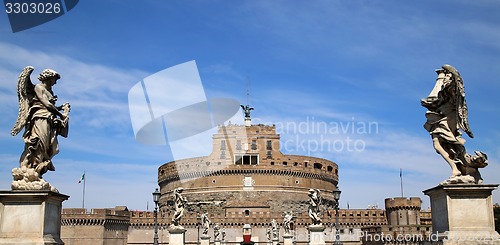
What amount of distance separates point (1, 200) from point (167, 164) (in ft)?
256

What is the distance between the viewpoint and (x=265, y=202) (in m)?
75.8

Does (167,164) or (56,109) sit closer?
(56,109)

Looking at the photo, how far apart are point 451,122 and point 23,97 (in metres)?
6.00

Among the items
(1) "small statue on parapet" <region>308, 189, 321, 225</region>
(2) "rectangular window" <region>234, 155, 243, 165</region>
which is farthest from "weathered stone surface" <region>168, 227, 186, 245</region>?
(2) "rectangular window" <region>234, 155, 243, 165</region>

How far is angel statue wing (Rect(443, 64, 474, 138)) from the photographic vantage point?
7.34 metres

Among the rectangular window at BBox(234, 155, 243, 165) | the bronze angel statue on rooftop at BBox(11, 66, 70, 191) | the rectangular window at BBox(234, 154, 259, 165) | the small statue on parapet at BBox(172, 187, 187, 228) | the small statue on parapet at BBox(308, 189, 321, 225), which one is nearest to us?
the bronze angel statue on rooftop at BBox(11, 66, 70, 191)

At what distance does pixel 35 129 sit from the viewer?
24.1 ft

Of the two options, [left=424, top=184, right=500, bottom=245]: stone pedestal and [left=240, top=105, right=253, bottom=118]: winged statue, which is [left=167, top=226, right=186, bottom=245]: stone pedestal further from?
[left=240, top=105, right=253, bottom=118]: winged statue

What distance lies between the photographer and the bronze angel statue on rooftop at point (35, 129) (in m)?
7.24

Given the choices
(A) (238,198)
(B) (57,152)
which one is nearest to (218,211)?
(A) (238,198)

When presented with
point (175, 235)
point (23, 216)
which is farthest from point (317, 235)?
point (23, 216)

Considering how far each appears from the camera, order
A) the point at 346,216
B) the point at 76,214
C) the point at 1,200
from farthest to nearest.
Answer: the point at 346,216
the point at 76,214
the point at 1,200

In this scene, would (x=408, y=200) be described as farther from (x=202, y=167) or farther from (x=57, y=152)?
(x=57, y=152)

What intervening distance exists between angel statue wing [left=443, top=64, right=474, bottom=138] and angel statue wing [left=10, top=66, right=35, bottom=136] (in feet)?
19.1
